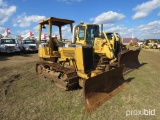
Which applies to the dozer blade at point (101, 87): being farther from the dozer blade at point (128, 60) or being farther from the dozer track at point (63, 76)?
the dozer blade at point (128, 60)

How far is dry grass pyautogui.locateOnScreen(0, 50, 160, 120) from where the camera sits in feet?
17.2

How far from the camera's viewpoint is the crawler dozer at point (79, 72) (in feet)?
19.7

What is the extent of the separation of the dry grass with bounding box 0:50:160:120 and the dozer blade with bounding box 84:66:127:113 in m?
0.20

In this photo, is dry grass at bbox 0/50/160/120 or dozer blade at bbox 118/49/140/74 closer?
dry grass at bbox 0/50/160/120

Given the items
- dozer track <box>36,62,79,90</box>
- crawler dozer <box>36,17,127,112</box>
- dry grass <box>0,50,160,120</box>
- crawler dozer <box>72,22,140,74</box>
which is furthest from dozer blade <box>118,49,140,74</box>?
dozer track <box>36,62,79,90</box>

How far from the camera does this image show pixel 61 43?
848 centimetres

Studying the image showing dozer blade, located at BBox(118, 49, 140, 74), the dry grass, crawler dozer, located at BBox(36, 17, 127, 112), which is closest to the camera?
the dry grass

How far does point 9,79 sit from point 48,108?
4223 millimetres

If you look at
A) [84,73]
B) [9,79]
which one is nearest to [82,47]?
[84,73]

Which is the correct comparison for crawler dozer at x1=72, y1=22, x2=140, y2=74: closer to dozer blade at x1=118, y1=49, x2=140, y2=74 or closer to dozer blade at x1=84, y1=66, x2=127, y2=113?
dozer blade at x1=118, y1=49, x2=140, y2=74

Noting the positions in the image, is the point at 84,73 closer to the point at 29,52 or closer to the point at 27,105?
the point at 27,105

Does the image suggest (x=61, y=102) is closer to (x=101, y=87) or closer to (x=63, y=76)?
(x=63, y=76)

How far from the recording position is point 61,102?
6.16 metres

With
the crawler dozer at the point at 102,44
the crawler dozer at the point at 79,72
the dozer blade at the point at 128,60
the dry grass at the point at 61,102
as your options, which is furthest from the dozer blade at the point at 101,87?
the dozer blade at the point at 128,60
